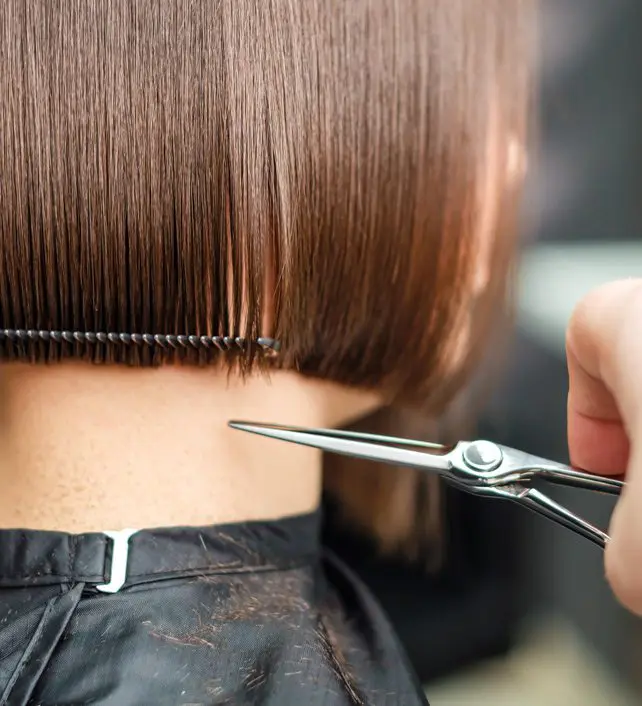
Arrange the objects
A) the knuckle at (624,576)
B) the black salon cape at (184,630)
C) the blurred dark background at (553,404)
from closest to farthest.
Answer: the knuckle at (624,576)
the black salon cape at (184,630)
the blurred dark background at (553,404)

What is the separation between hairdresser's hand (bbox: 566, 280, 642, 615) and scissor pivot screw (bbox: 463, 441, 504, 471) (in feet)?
0.19

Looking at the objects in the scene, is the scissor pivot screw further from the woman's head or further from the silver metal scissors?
the woman's head

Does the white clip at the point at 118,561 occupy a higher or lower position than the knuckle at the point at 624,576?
lower

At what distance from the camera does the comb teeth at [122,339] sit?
1.69ft

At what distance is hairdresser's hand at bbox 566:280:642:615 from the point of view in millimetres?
320

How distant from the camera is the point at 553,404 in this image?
0.95m

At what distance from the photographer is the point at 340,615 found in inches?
23.9

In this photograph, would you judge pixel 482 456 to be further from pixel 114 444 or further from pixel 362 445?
pixel 114 444

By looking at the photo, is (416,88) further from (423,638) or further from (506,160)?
(423,638)

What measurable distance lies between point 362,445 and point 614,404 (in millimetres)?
173

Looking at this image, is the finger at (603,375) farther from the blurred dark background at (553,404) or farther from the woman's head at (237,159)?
the blurred dark background at (553,404)

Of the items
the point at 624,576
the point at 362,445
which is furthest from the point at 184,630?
the point at 624,576

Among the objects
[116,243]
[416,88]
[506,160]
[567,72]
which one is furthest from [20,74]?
[567,72]

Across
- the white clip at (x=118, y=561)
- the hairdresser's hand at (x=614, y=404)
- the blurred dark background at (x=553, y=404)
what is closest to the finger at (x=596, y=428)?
the hairdresser's hand at (x=614, y=404)
